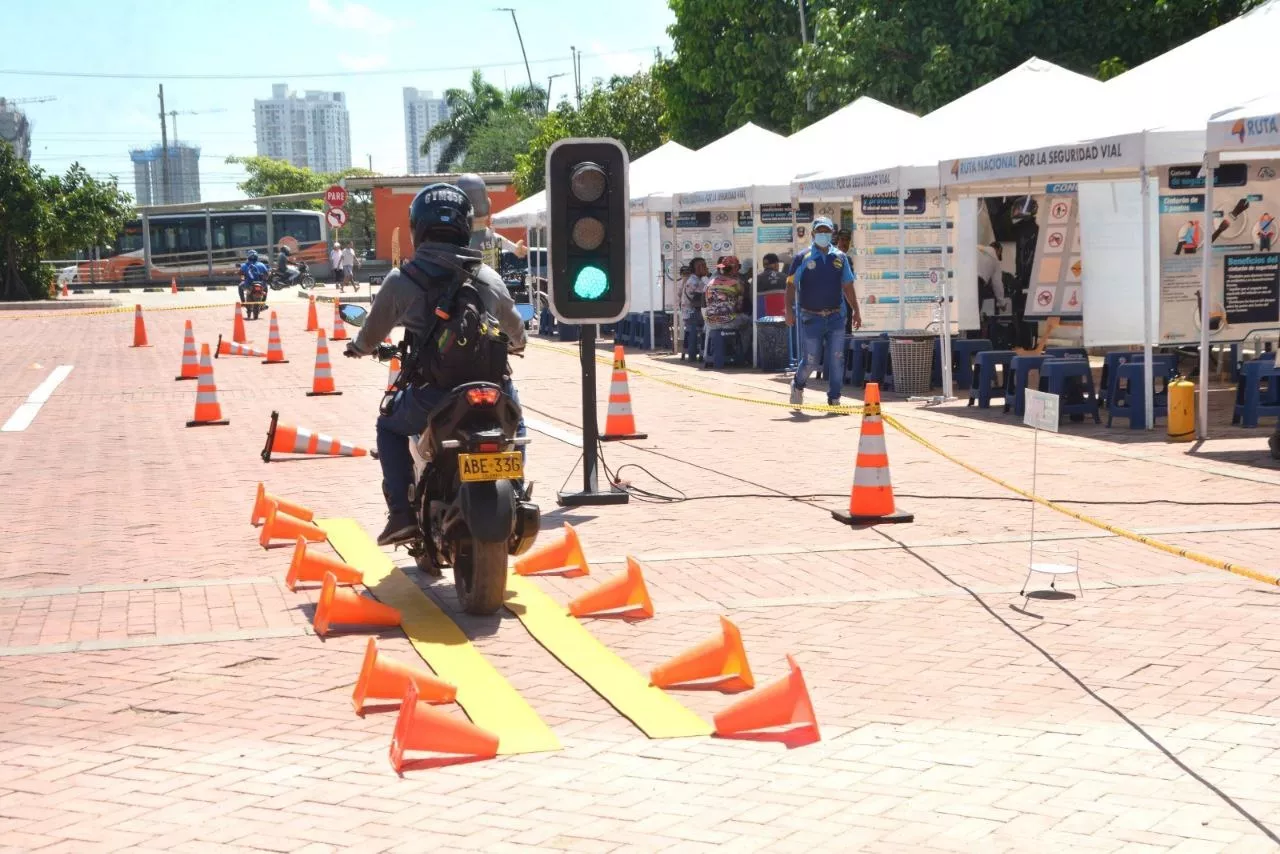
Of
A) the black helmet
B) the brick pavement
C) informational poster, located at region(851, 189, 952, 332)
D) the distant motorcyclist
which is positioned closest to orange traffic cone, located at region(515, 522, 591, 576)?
the brick pavement

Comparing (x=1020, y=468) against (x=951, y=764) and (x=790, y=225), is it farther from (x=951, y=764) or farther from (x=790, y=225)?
(x=790, y=225)

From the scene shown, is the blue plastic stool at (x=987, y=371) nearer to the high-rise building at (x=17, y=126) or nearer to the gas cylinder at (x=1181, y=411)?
the gas cylinder at (x=1181, y=411)

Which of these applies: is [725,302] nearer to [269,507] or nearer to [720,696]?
[269,507]

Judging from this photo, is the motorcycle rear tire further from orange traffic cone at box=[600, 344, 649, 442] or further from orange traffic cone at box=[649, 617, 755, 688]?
orange traffic cone at box=[600, 344, 649, 442]

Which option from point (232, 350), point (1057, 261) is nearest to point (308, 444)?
point (1057, 261)

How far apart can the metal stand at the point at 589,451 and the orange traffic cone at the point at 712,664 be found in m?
4.46

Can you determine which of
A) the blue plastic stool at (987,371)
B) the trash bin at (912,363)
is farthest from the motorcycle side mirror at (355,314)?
the trash bin at (912,363)

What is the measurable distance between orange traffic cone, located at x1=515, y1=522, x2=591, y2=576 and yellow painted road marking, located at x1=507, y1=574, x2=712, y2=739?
0.73 feet

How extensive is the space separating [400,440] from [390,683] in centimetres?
218

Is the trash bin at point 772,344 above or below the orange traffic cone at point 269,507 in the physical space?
above

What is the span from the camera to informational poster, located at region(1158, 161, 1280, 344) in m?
14.8

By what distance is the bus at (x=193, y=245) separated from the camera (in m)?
67.1

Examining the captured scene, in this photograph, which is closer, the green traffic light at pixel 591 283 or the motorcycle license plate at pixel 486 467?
the motorcycle license plate at pixel 486 467

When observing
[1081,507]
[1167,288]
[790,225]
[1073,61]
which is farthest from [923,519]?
[1073,61]
